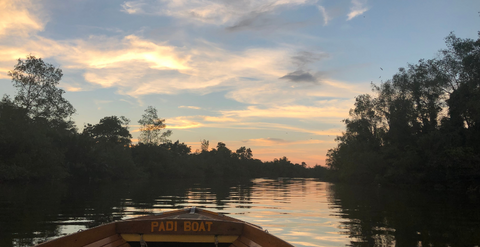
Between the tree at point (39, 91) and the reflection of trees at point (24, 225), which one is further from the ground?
the tree at point (39, 91)

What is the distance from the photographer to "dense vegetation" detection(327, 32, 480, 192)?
3169cm

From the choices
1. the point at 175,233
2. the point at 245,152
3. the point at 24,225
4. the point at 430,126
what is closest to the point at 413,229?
the point at 175,233

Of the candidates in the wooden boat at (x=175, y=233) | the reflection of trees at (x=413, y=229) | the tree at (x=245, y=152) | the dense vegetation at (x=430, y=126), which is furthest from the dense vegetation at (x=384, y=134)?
the tree at (x=245, y=152)

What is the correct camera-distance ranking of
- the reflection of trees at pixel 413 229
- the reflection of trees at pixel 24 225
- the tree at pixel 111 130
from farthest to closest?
the tree at pixel 111 130
the reflection of trees at pixel 413 229
the reflection of trees at pixel 24 225

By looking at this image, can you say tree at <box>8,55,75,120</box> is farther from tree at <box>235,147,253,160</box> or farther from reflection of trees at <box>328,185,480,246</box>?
tree at <box>235,147,253,160</box>

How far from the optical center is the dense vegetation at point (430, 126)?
31.7 meters

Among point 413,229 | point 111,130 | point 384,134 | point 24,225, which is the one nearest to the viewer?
point 24,225

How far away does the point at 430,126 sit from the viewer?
3769cm

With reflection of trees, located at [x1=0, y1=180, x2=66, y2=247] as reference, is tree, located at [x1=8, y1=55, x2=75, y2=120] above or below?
above

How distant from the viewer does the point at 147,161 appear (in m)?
71.3

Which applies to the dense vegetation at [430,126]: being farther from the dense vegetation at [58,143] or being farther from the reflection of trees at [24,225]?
the dense vegetation at [58,143]

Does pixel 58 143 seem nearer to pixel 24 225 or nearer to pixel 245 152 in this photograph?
pixel 24 225

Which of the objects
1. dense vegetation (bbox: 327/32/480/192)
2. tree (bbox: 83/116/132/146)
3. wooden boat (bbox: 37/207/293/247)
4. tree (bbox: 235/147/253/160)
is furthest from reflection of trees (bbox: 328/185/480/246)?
tree (bbox: 235/147/253/160)

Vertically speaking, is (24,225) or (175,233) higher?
(175,233)
